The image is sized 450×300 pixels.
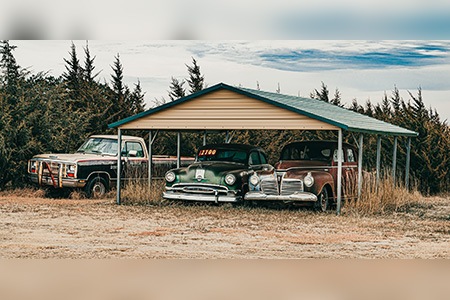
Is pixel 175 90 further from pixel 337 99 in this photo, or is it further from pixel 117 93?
pixel 337 99

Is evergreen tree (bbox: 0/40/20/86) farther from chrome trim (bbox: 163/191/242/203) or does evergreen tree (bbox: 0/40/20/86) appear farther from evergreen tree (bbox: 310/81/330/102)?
evergreen tree (bbox: 310/81/330/102)

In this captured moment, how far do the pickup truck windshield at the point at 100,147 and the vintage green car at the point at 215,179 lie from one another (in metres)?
2.79

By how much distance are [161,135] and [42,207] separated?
6.82 metres

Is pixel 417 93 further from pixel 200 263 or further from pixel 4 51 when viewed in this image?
pixel 200 263

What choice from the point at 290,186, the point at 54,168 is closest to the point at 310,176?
the point at 290,186

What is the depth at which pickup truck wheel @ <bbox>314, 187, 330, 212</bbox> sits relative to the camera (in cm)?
1431

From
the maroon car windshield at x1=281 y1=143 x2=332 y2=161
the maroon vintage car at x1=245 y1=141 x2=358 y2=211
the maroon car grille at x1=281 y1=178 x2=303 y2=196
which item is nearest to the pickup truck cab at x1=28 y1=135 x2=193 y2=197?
the maroon car windshield at x1=281 y1=143 x2=332 y2=161

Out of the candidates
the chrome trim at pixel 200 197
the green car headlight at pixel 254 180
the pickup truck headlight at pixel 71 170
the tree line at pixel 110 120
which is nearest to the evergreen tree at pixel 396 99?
the tree line at pixel 110 120

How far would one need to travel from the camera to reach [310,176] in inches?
543

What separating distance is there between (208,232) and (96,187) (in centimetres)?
603

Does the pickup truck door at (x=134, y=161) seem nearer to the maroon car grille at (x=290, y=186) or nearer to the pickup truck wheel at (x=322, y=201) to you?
the maroon car grille at (x=290, y=186)

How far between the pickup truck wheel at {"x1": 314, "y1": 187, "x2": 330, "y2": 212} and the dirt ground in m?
0.30

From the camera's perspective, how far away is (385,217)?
13.9 meters

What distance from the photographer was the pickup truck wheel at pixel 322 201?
14.3 metres
